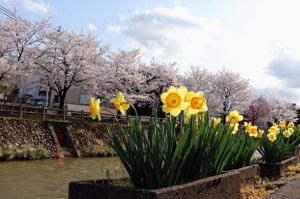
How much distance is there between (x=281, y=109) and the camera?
214ft

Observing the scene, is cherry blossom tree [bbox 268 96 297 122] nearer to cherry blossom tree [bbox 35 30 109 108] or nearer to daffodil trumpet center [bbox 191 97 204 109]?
cherry blossom tree [bbox 35 30 109 108]

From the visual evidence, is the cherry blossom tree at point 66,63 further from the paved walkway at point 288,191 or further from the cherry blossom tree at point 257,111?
the cherry blossom tree at point 257,111

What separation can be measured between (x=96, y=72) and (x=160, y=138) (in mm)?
24491

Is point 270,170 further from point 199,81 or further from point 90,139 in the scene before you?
point 199,81

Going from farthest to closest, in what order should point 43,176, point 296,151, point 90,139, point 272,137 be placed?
point 90,139
point 43,176
point 296,151
point 272,137

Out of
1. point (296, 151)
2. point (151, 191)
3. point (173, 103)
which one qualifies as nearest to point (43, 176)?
point (296, 151)

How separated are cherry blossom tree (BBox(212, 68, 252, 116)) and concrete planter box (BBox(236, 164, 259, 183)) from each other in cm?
3534

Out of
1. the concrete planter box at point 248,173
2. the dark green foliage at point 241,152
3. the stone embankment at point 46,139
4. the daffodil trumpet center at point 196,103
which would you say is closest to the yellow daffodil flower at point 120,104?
the daffodil trumpet center at point 196,103

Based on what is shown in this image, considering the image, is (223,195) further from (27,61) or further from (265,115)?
(265,115)

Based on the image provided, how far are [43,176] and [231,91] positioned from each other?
109 feet

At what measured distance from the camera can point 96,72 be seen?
2691 centimetres

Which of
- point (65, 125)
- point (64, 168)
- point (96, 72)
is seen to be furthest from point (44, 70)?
point (64, 168)

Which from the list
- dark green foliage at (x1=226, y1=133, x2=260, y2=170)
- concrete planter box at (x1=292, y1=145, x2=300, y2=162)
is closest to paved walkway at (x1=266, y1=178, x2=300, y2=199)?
dark green foliage at (x1=226, y1=133, x2=260, y2=170)

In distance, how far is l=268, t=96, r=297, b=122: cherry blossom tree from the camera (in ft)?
213
